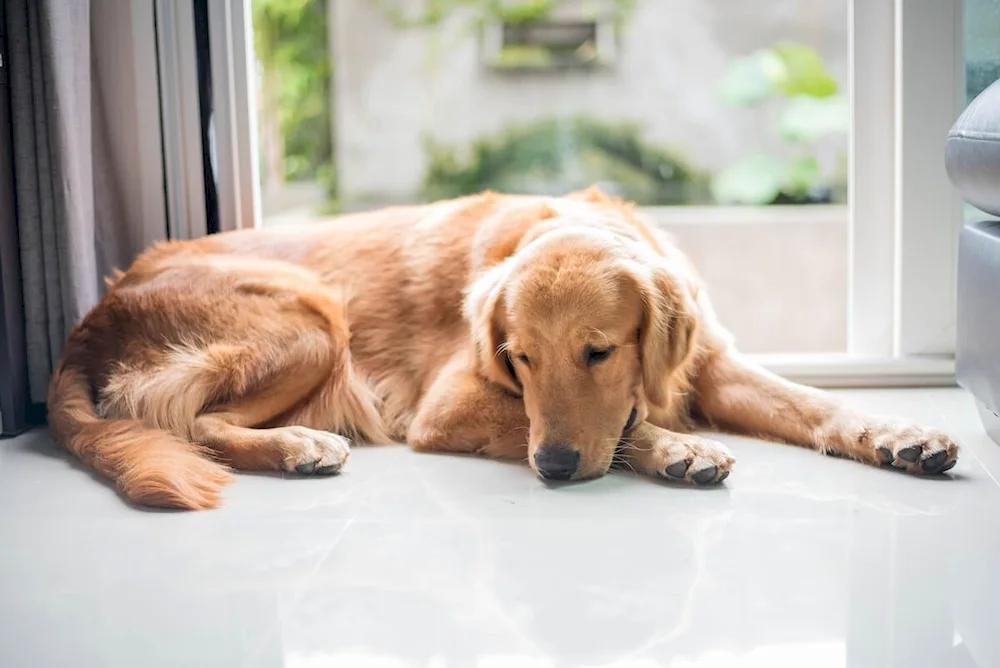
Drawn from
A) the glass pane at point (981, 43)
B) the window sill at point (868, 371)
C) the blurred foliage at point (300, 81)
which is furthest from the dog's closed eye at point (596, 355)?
the blurred foliage at point (300, 81)

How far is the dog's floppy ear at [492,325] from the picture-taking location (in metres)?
2.28

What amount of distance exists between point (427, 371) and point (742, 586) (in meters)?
1.24

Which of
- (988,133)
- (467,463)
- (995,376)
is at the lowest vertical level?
(467,463)

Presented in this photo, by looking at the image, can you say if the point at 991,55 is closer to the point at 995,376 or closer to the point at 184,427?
the point at 995,376

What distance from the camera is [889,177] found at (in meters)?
3.05

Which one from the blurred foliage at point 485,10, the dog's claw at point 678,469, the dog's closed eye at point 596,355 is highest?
the blurred foliage at point 485,10

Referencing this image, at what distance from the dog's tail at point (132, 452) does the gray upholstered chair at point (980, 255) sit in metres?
1.61

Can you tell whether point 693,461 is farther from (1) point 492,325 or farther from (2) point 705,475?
(1) point 492,325

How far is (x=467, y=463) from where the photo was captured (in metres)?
2.37

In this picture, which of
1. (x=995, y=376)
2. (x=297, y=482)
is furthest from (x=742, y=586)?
(x=297, y=482)

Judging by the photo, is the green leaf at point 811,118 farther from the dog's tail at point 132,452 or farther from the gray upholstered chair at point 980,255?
the dog's tail at point 132,452

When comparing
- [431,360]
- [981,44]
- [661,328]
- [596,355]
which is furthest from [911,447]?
[981,44]

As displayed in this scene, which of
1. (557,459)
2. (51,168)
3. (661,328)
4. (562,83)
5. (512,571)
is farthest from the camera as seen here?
(562,83)

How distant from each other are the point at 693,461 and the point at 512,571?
0.61 metres
